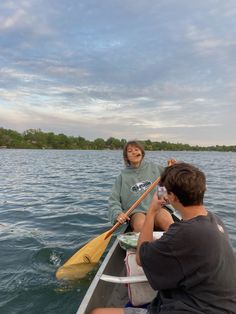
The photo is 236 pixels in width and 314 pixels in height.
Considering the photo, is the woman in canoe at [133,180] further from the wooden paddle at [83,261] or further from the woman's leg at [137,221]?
the wooden paddle at [83,261]

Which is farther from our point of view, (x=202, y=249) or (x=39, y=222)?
(x=39, y=222)

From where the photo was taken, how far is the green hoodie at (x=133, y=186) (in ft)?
18.5

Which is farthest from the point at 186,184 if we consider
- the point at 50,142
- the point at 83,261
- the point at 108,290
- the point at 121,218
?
the point at 50,142

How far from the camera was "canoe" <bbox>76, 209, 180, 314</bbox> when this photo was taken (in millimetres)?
3205

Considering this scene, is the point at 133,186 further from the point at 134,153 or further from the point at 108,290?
the point at 108,290

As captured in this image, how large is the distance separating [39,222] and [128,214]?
444cm

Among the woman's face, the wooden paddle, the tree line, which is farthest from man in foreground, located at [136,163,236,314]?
the tree line

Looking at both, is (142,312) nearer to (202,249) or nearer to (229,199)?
(202,249)

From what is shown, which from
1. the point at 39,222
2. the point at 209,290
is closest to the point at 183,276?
the point at 209,290

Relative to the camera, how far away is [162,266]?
89.8 inches

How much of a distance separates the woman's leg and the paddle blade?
0.50 metres

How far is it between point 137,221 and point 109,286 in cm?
131

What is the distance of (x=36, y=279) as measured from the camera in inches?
209

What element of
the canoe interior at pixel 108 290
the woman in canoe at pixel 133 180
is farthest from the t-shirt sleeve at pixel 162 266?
the woman in canoe at pixel 133 180
